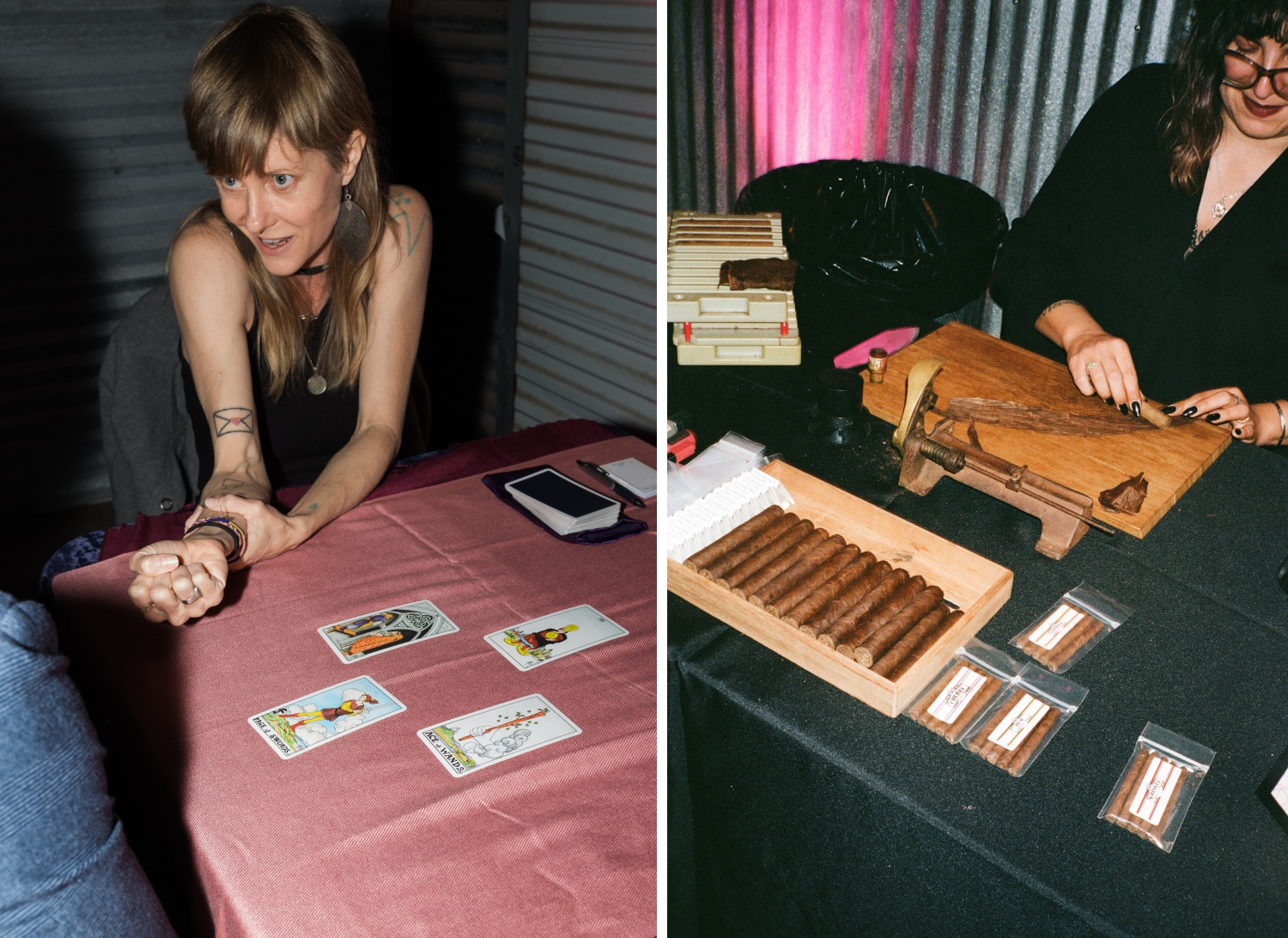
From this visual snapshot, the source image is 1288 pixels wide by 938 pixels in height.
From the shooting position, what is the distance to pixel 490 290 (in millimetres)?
4074

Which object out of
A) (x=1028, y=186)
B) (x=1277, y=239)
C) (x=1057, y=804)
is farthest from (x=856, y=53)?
(x=1057, y=804)

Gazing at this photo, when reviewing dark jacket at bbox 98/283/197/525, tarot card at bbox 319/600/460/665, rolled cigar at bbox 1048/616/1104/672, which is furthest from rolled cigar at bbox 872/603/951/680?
dark jacket at bbox 98/283/197/525

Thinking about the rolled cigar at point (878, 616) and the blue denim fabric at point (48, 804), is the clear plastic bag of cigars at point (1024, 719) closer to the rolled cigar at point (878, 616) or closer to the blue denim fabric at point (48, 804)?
the rolled cigar at point (878, 616)

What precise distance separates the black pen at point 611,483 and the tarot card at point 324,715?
2.20ft

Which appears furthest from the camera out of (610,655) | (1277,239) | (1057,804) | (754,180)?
(610,655)

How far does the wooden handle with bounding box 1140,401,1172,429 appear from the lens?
794 mm

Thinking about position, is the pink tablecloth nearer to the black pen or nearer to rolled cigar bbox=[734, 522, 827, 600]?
the black pen

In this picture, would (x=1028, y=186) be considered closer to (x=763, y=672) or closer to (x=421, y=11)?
(x=763, y=672)

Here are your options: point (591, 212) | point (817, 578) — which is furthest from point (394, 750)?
point (591, 212)

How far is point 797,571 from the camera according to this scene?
1.00 meters

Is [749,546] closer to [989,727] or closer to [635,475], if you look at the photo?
[989,727]

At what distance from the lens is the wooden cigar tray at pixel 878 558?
3.01 ft

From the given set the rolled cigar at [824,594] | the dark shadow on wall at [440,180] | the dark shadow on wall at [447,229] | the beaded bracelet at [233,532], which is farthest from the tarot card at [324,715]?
the dark shadow on wall at [440,180]

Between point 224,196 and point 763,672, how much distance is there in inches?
53.4
